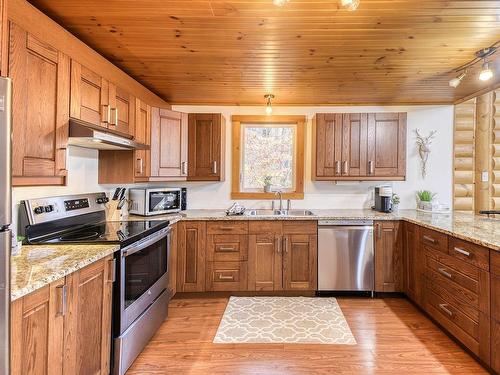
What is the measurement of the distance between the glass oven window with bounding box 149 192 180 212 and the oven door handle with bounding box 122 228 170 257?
0.55m

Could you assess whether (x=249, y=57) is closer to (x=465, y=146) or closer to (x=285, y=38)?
(x=285, y=38)

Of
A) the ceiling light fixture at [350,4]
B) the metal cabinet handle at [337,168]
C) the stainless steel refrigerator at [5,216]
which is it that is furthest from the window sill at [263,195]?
the stainless steel refrigerator at [5,216]

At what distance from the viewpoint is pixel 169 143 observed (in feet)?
10.2

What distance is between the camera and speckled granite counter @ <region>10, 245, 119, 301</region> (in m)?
1.15

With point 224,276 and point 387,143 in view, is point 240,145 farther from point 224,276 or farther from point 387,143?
point 387,143

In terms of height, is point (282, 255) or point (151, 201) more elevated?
point (151, 201)

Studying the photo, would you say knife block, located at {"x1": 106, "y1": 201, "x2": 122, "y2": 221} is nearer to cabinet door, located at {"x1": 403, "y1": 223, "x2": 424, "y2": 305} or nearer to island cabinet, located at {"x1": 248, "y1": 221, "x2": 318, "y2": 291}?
island cabinet, located at {"x1": 248, "y1": 221, "x2": 318, "y2": 291}

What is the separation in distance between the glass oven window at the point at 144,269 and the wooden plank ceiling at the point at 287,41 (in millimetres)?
1556

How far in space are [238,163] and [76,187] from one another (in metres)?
1.91

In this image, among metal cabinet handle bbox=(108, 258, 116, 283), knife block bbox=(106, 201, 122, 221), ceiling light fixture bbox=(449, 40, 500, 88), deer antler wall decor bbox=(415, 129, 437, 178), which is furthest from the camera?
deer antler wall decor bbox=(415, 129, 437, 178)

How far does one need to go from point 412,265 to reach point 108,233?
2.81m

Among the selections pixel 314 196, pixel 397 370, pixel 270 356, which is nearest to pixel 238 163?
pixel 314 196

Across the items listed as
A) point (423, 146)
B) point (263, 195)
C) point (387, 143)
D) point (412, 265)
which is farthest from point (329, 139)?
point (412, 265)

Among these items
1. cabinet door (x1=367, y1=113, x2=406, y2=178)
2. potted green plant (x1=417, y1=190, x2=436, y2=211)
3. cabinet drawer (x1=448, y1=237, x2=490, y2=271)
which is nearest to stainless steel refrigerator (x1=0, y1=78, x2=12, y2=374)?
cabinet drawer (x1=448, y1=237, x2=490, y2=271)
